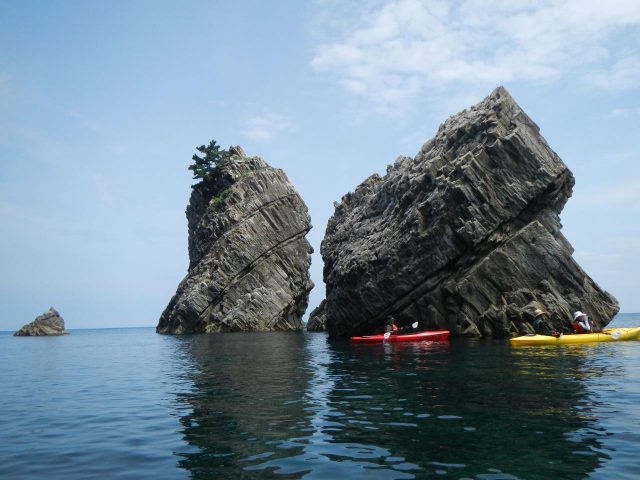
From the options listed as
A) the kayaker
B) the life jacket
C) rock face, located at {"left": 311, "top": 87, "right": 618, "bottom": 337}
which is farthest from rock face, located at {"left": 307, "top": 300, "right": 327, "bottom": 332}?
the life jacket

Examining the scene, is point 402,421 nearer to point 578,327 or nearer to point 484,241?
point 578,327

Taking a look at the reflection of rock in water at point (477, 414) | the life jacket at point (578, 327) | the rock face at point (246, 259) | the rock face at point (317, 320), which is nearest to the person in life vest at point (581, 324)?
the life jacket at point (578, 327)

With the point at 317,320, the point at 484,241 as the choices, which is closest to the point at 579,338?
the point at 484,241

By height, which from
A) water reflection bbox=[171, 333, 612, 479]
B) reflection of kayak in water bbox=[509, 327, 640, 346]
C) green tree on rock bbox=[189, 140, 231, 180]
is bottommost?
water reflection bbox=[171, 333, 612, 479]

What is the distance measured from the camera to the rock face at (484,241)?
4275 cm

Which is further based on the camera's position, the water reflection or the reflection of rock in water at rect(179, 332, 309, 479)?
the reflection of rock in water at rect(179, 332, 309, 479)

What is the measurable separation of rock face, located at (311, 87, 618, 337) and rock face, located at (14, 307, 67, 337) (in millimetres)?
102645

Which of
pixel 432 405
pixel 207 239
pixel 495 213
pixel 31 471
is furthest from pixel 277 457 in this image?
pixel 207 239

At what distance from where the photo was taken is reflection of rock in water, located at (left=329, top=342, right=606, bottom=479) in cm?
1036

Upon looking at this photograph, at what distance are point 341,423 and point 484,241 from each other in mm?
34004

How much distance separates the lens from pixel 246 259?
9175cm

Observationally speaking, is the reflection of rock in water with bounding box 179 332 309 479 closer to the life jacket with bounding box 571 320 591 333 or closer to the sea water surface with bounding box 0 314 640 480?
the sea water surface with bounding box 0 314 640 480

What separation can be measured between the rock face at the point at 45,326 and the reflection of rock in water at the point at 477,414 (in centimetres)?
11859

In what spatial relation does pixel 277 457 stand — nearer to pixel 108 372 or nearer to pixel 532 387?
pixel 532 387
